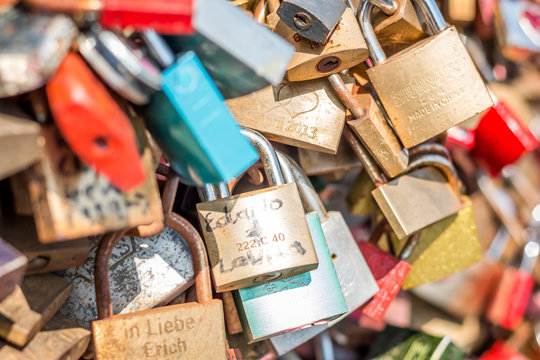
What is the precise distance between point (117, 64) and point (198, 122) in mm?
160

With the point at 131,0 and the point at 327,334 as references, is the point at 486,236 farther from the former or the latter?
the point at 131,0

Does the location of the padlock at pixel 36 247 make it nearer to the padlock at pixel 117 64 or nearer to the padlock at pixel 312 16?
the padlock at pixel 117 64

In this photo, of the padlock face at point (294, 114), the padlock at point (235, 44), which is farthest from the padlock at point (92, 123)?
the padlock face at point (294, 114)

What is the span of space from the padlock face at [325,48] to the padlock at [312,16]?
4cm

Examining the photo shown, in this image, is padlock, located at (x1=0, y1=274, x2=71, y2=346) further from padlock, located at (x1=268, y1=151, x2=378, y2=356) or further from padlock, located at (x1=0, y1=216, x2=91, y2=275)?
padlock, located at (x1=268, y1=151, x2=378, y2=356)

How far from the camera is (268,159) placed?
4.02ft

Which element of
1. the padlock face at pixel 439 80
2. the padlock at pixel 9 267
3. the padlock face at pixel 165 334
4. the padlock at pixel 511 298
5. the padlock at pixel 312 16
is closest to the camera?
the padlock at pixel 9 267

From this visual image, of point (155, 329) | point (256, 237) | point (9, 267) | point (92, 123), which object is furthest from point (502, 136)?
point (9, 267)

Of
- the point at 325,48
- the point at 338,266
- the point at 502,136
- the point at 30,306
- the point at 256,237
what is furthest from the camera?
the point at 502,136

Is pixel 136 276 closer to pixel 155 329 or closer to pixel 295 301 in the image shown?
pixel 155 329

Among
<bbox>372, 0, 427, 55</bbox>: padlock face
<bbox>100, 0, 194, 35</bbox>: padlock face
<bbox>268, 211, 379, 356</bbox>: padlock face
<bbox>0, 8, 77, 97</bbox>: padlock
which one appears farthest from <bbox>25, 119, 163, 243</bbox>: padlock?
<bbox>372, 0, 427, 55</bbox>: padlock face

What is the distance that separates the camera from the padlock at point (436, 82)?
1.27m

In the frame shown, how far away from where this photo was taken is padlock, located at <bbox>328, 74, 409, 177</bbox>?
130 centimetres

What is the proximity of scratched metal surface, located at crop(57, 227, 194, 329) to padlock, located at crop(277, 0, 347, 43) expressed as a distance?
609mm
